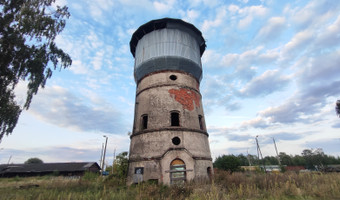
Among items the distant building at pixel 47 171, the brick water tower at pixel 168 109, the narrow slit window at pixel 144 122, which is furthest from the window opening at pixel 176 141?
the distant building at pixel 47 171

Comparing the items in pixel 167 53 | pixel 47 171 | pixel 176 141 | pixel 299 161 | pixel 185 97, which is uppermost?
pixel 167 53

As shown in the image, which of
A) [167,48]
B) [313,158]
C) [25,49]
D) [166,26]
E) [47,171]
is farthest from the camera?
[313,158]

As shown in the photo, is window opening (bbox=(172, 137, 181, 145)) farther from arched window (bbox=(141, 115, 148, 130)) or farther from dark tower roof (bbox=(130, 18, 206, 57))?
dark tower roof (bbox=(130, 18, 206, 57))

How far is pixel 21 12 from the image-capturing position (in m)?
8.64

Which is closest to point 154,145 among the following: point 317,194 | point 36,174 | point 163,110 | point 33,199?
point 163,110

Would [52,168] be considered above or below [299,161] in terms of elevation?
below

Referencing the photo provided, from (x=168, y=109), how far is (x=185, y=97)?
66.7 inches

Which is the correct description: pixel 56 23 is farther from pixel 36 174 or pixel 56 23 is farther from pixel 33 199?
pixel 36 174

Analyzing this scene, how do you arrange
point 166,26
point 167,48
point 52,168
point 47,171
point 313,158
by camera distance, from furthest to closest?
1. point 313,158
2. point 52,168
3. point 47,171
4. point 166,26
5. point 167,48

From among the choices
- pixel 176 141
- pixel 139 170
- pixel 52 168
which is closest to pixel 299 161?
pixel 176 141

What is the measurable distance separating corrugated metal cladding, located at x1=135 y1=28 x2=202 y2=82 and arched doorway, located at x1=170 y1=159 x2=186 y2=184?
7.11 metres

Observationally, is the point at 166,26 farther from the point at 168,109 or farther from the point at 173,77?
the point at 168,109

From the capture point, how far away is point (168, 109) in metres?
12.4

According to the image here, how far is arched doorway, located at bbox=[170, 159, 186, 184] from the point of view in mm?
10492
